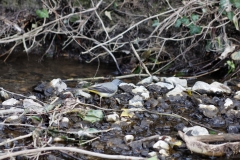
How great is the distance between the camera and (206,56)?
3.87 m

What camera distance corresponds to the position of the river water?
3272 millimetres

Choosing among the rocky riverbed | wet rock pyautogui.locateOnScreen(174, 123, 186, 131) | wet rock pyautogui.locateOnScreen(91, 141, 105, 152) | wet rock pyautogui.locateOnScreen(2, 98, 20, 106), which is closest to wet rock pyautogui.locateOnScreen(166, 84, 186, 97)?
the rocky riverbed

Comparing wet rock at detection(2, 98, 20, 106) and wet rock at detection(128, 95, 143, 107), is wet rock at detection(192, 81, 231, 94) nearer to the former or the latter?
wet rock at detection(128, 95, 143, 107)

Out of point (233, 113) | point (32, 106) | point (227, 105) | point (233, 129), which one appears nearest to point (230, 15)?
point (227, 105)

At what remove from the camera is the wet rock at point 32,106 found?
2324 millimetres

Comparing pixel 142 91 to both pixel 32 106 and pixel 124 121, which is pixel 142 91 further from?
pixel 32 106

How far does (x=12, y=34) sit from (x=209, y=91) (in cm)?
256

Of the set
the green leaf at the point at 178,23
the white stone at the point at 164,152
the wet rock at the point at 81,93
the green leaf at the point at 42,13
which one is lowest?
the white stone at the point at 164,152

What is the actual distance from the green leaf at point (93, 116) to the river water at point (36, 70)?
0.89m

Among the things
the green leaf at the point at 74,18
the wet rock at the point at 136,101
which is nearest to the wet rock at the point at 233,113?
the wet rock at the point at 136,101

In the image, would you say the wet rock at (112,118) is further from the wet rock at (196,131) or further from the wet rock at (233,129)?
the wet rock at (233,129)

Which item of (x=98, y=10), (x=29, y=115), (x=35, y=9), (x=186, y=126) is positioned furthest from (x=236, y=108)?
(x=35, y=9)

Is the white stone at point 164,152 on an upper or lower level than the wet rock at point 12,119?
lower

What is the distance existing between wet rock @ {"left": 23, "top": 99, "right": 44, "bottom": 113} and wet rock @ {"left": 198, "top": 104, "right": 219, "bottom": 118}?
47.2 inches
